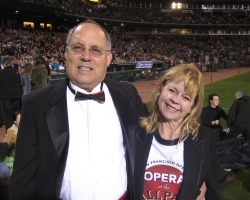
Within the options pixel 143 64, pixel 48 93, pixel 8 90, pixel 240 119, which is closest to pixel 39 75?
pixel 8 90

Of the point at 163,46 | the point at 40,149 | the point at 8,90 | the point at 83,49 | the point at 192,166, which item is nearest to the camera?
the point at 40,149

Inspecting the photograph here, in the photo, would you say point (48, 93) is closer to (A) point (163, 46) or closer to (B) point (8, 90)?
(B) point (8, 90)

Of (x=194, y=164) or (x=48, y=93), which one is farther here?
(x=194, y=164)

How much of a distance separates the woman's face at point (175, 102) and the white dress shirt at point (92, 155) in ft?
1.49

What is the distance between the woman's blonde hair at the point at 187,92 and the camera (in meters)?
2.60

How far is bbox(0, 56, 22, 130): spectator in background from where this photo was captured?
8922 mm

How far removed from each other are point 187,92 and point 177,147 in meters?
0.43

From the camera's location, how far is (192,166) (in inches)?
99.5

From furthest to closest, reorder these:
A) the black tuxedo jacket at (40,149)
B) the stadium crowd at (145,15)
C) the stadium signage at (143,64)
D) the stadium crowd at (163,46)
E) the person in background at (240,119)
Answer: the stadium crowd at (145,15)
the stadium crowd at (163,46)
the stadium signage at (143,64)
the person in background at (240,119)
the black tuxedo jacket at (40,149)

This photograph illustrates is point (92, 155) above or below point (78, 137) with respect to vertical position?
below

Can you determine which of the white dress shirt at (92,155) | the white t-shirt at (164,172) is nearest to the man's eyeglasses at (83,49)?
the white dress shirt at (92,155)

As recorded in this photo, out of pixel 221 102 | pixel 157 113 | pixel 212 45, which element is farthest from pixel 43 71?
pixel 212 45

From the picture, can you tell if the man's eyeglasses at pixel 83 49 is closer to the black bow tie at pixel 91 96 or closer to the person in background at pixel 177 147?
the black bow tie at pixel 91 96

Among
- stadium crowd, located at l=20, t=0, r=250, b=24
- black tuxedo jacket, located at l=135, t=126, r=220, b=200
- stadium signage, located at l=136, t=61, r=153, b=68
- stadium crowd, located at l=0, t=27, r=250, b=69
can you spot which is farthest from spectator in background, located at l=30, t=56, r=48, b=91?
stadium crowd, located at l=20, t=0, r=250, b=24
